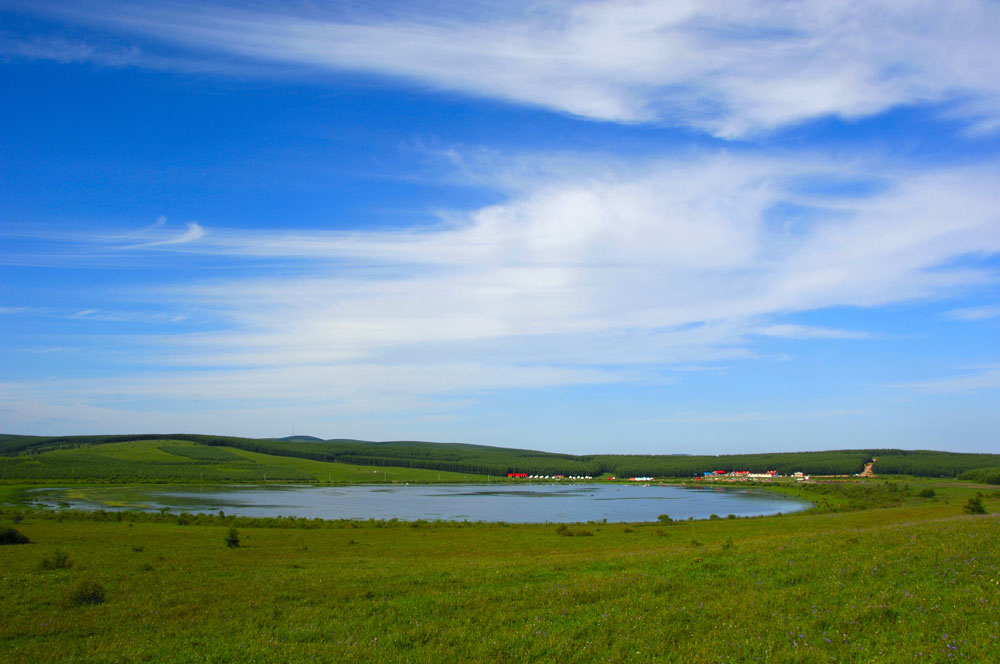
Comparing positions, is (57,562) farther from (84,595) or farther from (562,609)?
(562,609)

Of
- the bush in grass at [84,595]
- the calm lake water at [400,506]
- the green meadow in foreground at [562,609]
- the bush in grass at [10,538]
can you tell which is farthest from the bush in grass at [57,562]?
the calm lake water at [400,506]

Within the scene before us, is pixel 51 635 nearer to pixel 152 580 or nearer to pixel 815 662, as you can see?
pixel 152 580

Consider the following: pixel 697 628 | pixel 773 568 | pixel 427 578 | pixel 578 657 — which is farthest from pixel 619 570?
pixel 578 657

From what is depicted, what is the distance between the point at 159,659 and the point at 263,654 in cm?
156

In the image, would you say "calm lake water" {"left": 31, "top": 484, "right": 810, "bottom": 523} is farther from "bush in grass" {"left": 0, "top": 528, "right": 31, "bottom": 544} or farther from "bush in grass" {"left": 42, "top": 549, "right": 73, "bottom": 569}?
"bush in grass" {"left": 42, "top": 549, "right": 73, "bottom": 569}

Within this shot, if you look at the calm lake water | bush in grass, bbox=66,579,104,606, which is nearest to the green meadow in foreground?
bush in grass, bbox=66,579,104,606

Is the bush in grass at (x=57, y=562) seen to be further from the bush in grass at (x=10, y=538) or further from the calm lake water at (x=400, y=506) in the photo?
the calm lake water at (x=400, y=506)

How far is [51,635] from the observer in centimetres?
1085

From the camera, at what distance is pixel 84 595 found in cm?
1349

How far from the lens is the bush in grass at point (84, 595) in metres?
13.4

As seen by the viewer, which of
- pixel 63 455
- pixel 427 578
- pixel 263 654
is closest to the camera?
pixel 263 654

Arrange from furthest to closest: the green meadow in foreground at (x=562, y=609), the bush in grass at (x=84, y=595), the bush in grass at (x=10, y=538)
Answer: the bush in grass at (x=10, y=538)
the bush in grass at (x=84, y=595)
the green meadow in foreground at (x=562, y=609)

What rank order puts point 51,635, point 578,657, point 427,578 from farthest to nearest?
point 427,578, point 51,635, point 578,657

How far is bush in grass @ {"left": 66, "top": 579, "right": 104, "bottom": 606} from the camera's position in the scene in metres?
13.4
